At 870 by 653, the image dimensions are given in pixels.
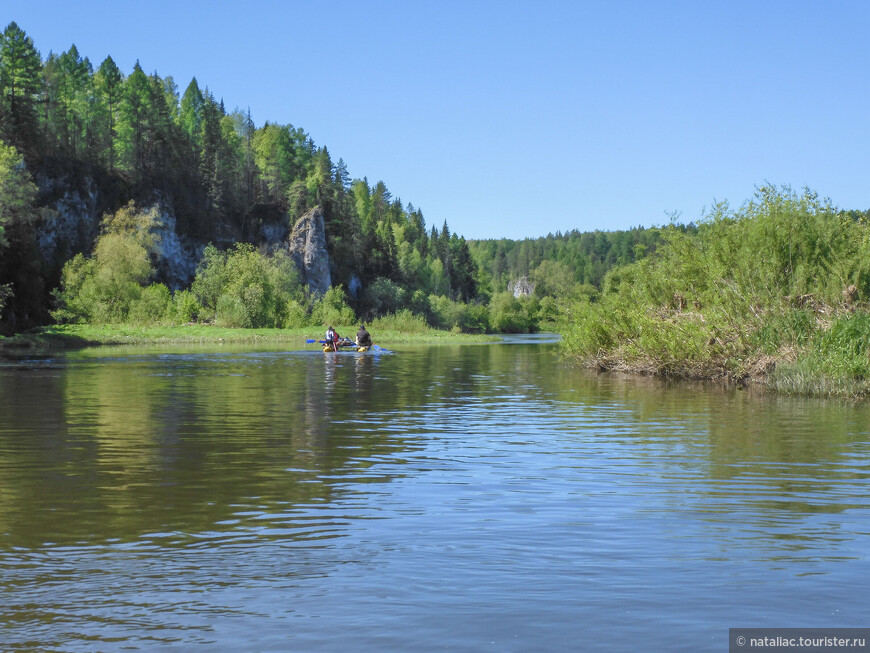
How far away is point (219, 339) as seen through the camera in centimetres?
7912

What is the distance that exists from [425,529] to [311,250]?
12655cm

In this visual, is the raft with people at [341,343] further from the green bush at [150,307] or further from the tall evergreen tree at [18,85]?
the tall evergreen tree at [18,85]

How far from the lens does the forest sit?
3472 inches

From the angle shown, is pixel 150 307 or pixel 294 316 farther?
pixel 294 316

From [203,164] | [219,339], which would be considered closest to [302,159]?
[203,164]

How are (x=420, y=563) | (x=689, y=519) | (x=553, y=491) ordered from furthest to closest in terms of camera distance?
(x=553, y=491), (x=689, y=519), (x=420, y=563)

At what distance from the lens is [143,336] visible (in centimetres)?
7781

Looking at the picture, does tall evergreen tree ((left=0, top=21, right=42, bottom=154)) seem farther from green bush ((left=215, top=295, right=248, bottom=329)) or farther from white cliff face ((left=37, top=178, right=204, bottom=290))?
green bush ((left=215, top=295, right=248, bottom=329))

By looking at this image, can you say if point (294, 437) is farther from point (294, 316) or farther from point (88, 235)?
point (88, 235)

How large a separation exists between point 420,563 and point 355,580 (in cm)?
82

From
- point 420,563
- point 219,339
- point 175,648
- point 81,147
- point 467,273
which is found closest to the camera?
point 175,648

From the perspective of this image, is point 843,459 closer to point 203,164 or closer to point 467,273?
point 203,164

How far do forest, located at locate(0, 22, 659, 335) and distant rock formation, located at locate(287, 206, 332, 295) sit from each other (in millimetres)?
3714

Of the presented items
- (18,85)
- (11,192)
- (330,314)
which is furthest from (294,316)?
(18,85)
